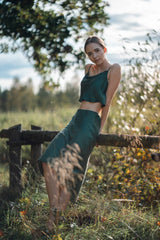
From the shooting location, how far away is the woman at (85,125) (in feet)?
10.5

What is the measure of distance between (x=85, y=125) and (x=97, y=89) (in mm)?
459

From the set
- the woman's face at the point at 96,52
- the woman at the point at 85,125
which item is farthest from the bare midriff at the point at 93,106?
the woman's face at the point at 96,52

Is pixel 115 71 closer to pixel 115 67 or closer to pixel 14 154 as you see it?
pixel 115 67

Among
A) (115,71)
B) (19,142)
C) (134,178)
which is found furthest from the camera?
(19,142)

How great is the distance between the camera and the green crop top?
135 inches

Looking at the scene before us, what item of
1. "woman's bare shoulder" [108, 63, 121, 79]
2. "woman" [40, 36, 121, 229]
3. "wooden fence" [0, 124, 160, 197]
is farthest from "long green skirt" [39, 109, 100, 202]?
"wooden fence" [0, 124, 160, 197]

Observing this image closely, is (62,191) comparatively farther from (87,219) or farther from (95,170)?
(95,170)

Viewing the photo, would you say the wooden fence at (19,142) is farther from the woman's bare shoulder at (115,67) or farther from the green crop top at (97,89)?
the woman's bare shoulder at (115,67)

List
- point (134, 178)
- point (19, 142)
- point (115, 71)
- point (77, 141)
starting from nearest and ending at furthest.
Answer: point (77, 141)
point (115, 71)
point (134, 178)
point (19, 142)

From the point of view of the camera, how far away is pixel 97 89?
346 cm

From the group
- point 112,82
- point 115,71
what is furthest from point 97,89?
point 115,71

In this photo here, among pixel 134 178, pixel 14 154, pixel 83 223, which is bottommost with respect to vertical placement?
pixel 83 223

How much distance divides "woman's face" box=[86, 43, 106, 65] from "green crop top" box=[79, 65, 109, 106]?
0.17 m

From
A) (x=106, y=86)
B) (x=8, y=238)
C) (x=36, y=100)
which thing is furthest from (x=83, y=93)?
(x=36, y=100)
